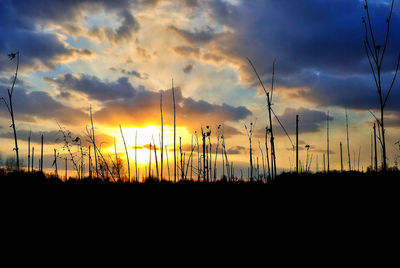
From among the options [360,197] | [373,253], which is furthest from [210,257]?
[360,197]

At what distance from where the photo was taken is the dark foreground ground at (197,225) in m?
3.93

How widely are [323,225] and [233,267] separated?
1519 mm

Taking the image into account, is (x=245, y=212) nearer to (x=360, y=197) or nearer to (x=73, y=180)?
(x=360, y=197)

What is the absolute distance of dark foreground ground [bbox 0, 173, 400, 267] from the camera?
12.9 ft

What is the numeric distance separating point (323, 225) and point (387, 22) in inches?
123

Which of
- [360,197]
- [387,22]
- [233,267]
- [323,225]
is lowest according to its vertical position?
[233,267]

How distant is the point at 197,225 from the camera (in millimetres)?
4340

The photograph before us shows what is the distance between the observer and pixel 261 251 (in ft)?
13.3

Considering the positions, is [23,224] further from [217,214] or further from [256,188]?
[256,188]

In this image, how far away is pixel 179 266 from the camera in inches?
150

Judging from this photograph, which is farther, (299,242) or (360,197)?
(360,197)

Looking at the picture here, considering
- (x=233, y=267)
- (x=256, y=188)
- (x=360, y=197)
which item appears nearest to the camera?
(x=233, y=267)

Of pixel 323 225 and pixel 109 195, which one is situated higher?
pixel 109 195

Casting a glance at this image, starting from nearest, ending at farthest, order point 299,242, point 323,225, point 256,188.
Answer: point 299,242 < point 323,225 < point 256,188
